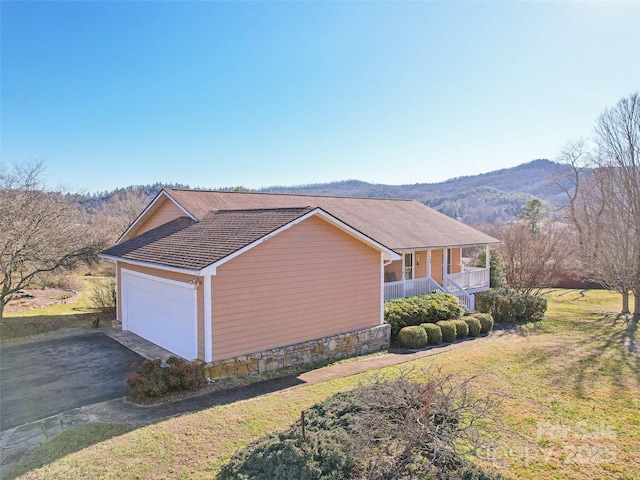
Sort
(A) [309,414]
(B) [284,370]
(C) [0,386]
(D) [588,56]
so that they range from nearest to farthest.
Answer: (A) [309,414] → (C) [0,386] → (B) [284,370] → (D) [588,56]

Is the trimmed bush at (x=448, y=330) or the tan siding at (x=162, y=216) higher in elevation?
the tan siding at (x=162, y=216)

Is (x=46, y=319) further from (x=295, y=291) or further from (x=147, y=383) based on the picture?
(x=295, y=291)

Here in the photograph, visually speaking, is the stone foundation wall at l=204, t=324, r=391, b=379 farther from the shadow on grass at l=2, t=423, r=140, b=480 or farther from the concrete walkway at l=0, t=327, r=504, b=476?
the shadow on grass at l=2, t=423, r=140, b=480

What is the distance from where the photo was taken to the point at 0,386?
9.46 metres

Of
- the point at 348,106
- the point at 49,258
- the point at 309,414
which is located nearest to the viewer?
the point at 309,414

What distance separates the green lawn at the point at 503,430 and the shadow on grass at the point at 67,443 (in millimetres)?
19

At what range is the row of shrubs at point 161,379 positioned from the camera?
8.41 metres

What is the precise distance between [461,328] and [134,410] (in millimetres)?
11825

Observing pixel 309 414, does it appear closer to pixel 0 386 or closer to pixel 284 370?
pixel 284 370

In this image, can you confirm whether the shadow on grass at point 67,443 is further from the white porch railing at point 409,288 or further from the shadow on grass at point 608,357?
the white porch railing at point 409,288

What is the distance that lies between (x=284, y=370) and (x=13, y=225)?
41.9ft

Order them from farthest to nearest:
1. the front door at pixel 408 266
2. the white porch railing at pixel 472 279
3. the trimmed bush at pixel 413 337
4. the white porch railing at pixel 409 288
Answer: the white porch railing at pixel 472 279, the front door at pixel 408 266, the white porch railing at pixel 409 288, the trimmed bush at pixel 413 337

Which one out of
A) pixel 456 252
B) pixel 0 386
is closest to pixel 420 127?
pixel 456 252

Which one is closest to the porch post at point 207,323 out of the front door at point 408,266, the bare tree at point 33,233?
the bare tree at point 33,233
